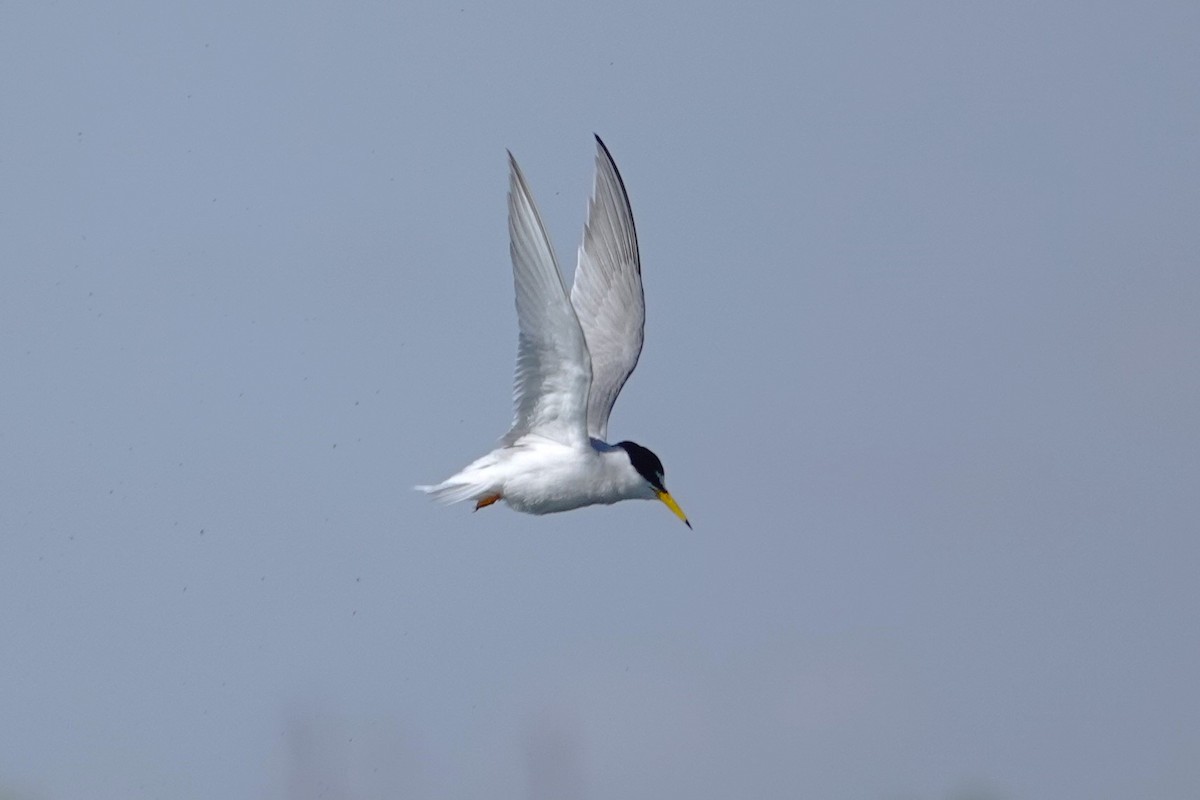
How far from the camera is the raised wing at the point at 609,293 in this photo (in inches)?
681

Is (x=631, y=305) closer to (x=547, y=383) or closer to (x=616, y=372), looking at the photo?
(x=616, y=372)

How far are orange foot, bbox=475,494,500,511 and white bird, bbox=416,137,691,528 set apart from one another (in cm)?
1

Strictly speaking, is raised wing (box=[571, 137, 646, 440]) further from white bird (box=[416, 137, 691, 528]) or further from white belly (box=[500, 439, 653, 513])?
white belly (box=[500, 439, 653, 513])

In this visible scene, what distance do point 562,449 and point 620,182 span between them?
3.21 metres

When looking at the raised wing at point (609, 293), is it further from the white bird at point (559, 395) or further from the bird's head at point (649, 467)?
the bird's head at point (649, 467)

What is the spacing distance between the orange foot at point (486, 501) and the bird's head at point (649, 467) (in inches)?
46.3

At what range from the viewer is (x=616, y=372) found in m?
17.4

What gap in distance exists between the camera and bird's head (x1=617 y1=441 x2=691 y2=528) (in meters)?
15.2

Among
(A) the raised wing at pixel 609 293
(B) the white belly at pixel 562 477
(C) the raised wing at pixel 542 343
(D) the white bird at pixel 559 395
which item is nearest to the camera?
(C) the raised wing at pixel 542 343

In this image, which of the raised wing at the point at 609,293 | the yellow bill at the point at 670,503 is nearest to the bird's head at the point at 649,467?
the yellow bill at the point at 670,503

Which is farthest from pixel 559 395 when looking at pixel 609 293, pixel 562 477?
pixel 609 293

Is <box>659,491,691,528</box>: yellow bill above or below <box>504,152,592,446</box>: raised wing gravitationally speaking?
below

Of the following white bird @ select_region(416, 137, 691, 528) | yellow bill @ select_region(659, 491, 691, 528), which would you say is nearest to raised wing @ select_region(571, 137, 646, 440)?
white bird @ select_region(416, 137, 691, 528)

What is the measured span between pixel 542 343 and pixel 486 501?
1715mm
